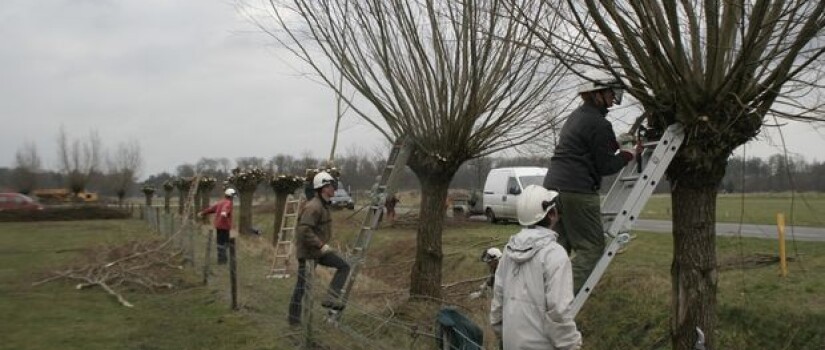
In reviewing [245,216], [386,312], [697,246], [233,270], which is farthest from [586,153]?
[245,216]

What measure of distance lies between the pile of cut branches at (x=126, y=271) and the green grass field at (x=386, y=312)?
28 cm

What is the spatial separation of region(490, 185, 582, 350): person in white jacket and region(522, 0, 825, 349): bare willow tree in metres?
1.37

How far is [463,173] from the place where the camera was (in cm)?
3416

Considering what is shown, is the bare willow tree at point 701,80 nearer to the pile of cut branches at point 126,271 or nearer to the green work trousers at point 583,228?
the green work trousers at point 583,228

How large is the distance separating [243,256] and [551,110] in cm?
1060

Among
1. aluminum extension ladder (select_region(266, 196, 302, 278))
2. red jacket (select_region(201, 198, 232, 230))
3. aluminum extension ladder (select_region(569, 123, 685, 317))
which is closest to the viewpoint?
aluminum extension ladder (select_region(569, 123, 685, 317))

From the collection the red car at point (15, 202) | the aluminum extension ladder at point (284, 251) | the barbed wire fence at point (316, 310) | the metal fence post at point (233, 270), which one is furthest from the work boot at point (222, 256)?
the red car at point (15, 202)

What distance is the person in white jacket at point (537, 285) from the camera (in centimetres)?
382

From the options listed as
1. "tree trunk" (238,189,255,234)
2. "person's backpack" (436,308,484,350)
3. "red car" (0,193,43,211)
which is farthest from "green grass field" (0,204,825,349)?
"red car" (0,193,43,211)

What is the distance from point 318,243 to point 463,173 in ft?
84.4

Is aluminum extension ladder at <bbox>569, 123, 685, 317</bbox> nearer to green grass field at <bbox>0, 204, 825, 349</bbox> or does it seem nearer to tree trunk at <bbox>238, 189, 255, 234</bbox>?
green grass field at <bbox>0, 204, 825, 349</bbox>

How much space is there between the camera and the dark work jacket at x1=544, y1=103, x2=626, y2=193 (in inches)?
200

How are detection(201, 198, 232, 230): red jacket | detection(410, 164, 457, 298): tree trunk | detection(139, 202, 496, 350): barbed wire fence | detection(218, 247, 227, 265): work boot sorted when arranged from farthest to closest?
1. detection(201, 198, 232, 230): red jacket
2. detection(218, 247, 227, 265): work boot
3. detection(410, 164, 457, 298): tree trunk
4. detection(139, 202, 496, 350): barbed wire fence

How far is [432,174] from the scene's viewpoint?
34.0ft
